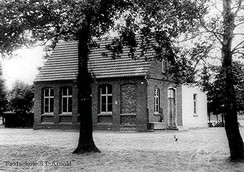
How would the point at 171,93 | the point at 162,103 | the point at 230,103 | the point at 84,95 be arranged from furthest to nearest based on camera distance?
1. the point at 171,93
2. the point at 162,103
3. the point at 84,95
4. the point at 230,103

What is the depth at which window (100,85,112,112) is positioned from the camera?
2786cm

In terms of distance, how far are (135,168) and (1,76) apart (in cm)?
3881

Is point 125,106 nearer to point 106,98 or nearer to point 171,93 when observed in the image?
point 106,98

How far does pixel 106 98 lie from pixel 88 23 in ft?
49.8

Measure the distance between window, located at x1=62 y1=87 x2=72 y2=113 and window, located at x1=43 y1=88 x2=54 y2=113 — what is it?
3.68ft

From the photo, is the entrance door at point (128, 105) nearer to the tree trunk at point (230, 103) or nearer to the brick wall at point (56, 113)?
the brick wall at point (56, 113)

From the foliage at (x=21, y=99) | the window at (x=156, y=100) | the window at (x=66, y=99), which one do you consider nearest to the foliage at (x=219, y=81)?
the window at (x=156, y=100)

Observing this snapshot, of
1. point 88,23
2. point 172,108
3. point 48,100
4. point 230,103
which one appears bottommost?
point 172,108

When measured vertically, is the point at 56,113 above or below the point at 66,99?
below

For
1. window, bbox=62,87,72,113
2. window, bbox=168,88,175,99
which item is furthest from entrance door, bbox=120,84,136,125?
window, bbox=62,87,72,113

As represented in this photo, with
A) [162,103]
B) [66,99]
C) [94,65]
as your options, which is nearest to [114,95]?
[94,65]

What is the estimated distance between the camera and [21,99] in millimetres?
36688

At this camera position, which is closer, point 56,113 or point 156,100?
point 156,100

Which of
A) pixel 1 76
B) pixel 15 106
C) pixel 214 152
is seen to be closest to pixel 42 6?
pixel 214 152
